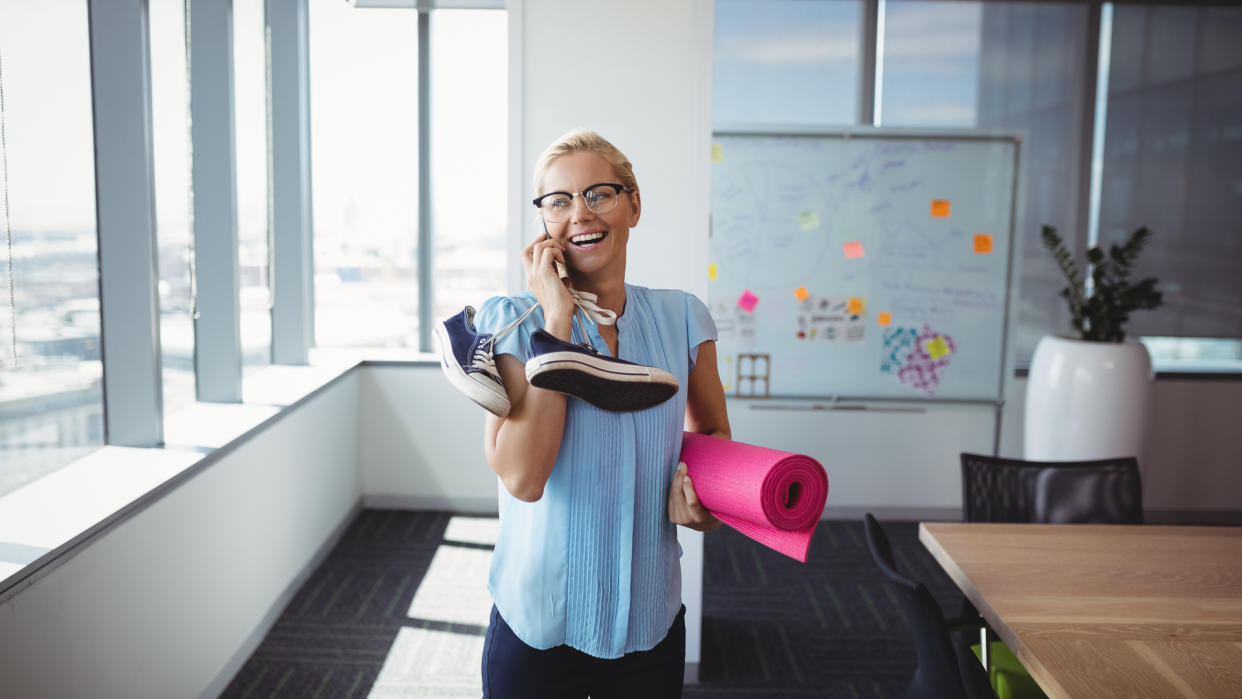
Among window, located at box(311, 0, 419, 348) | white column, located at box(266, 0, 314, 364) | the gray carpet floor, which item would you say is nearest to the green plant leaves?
the gray carpet floor

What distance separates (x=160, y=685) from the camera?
2.07 m

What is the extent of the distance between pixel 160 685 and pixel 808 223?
3092mm

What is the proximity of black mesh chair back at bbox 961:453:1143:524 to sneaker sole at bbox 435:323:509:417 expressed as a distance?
162cm

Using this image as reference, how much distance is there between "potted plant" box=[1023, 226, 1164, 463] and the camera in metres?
3.48

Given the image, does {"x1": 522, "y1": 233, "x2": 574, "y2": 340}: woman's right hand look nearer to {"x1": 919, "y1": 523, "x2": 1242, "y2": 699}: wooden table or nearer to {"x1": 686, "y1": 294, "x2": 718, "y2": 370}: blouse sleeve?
{"x1": 686, "y1": 294, "x2": 718, "y2": 370}: blouse sleeve

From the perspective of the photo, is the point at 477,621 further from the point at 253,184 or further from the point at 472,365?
the point at 472,365

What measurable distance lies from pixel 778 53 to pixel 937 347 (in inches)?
64.8

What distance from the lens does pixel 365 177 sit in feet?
13.7

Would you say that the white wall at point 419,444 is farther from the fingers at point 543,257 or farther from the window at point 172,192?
the fingers at point 543,257

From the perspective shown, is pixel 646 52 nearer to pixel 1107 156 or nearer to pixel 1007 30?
pixel 1007 30

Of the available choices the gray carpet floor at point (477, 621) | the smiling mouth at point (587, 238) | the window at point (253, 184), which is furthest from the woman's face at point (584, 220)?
the window at point (253, 184)

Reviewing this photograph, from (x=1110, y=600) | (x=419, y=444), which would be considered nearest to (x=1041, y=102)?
(x=1110, y=600)

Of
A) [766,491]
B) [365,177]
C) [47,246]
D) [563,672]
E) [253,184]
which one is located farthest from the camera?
[365,177]

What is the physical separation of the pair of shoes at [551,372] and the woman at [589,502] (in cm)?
7
